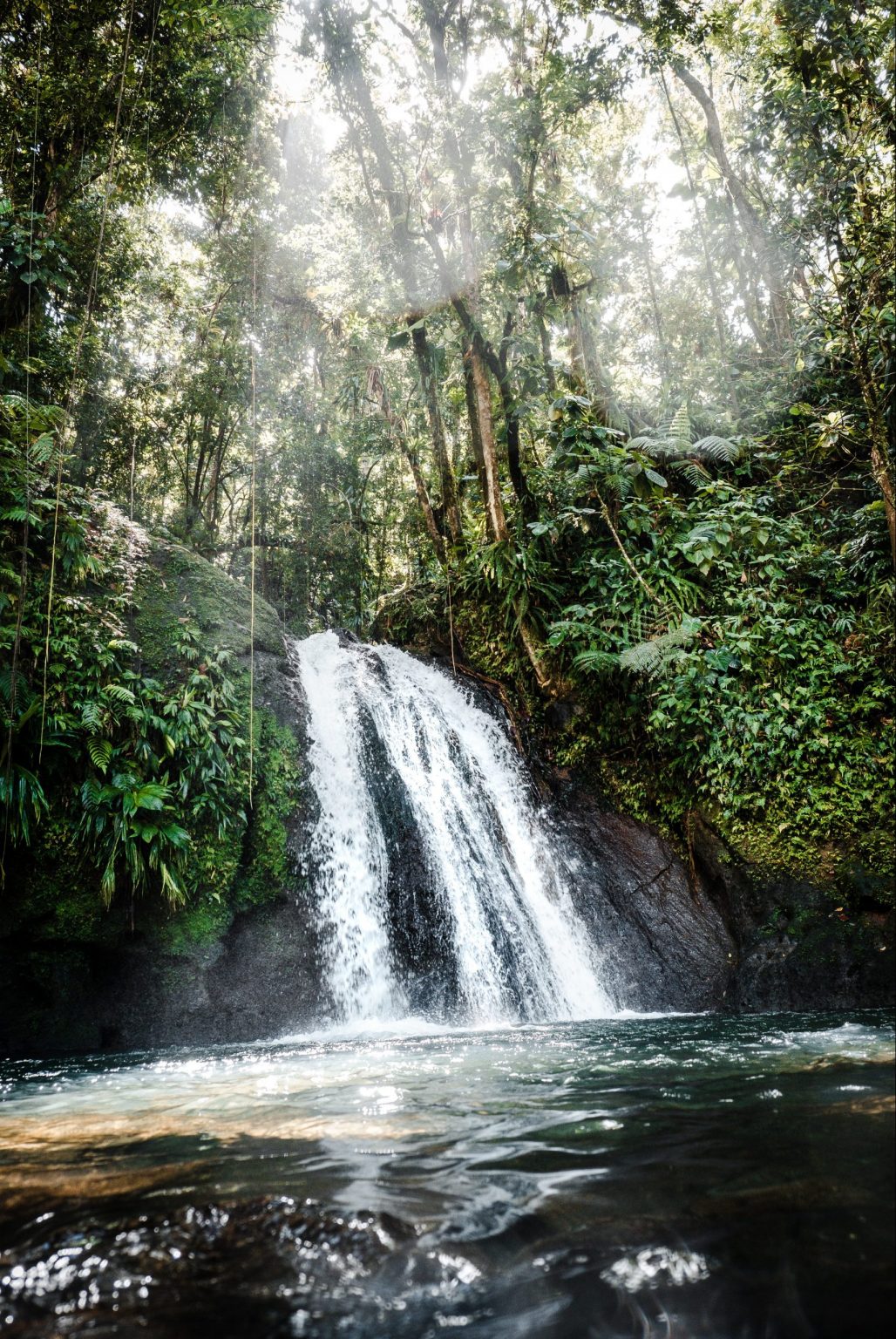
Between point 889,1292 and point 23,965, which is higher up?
point 23,965

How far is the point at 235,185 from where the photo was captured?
13117 mm

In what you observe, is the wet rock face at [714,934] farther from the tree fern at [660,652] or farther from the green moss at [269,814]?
the green moss at [269,814]

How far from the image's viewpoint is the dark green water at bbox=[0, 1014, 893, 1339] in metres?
1.57

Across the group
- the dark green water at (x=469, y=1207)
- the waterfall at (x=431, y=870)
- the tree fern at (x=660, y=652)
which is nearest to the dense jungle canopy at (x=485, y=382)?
the tree fern at (x=660, y=652)

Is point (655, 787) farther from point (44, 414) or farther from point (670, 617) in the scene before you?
point (44, 414)

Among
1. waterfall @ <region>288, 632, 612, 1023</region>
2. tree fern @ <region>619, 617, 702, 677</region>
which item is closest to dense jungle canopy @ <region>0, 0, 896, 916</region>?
tree fern @ <region>619, 617, 702, 677</region>

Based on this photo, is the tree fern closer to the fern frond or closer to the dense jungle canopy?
the dense jungle canopy

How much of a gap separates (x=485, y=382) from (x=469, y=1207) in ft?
31.4

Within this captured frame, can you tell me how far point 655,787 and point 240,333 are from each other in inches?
497

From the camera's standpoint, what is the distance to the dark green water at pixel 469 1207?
1571 millimetres

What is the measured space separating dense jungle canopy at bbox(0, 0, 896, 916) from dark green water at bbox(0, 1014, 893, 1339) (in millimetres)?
3746

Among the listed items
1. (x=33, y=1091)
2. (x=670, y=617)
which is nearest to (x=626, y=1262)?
(x=33, y=1091)

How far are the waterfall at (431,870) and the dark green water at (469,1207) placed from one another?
278 centimetres

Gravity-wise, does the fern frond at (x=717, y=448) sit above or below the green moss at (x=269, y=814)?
above
